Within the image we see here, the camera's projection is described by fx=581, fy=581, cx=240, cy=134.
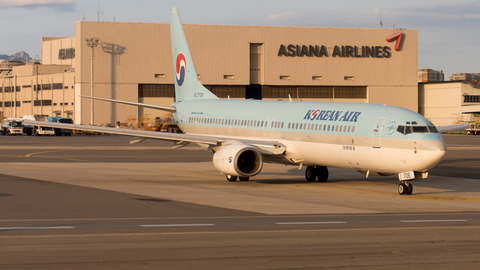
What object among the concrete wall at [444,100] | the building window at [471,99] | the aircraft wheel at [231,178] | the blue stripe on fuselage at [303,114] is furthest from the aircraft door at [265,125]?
the building window at [471,99]

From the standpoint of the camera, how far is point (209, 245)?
42.7 ft

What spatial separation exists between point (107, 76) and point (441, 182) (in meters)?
82.2

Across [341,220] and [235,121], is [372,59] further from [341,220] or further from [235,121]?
[341,220]

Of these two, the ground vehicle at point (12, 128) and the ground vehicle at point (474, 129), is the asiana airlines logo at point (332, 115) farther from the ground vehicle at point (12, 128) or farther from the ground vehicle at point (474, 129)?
the ground vehicle at point (474, 129)

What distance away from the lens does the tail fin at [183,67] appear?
38.3 metres

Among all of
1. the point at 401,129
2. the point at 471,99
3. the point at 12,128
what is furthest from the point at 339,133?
the point at 471,99

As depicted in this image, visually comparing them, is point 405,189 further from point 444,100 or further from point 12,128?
point 444,100

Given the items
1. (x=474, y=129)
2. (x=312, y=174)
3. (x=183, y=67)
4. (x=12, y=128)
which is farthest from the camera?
(x=474, y=129)

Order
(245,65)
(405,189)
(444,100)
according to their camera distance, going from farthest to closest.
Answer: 1. (444,100)
2. (245,65)
3. (405,189)

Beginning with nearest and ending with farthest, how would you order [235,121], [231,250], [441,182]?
[231,250] → [441,182] → [235,121]

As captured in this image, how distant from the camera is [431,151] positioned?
22328 mm

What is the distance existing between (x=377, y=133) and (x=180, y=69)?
18.6 meters

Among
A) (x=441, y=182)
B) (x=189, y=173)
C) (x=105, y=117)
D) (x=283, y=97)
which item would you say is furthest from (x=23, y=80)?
(x=441, y=182)

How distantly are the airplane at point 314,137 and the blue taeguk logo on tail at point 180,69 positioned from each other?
3.87 m
